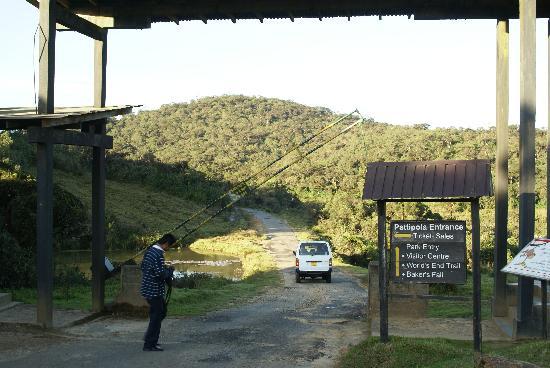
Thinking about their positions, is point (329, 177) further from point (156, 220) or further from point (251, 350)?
point (251, 350)

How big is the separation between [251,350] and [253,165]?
76.9m

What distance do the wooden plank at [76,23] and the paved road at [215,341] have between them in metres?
6.00

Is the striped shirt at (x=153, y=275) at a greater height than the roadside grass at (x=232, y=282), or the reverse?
the striped shirt at (x=153, y=275)

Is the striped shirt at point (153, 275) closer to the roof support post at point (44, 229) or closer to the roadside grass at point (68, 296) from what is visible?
the roof support post at point (44, 229)

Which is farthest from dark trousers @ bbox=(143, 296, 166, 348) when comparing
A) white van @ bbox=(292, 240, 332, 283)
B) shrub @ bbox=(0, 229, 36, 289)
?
white van @ bbox=(292, 240, 332, 283)

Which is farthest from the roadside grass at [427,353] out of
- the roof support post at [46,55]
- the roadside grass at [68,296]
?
the roof support post at [46,55]

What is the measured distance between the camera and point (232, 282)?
78.8ft

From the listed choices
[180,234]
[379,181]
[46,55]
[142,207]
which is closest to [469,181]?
[379,181]

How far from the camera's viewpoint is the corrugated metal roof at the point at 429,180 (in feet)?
30.4

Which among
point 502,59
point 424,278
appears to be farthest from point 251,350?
point 502,59

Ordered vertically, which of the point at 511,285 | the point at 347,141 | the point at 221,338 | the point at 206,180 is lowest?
the point at 221,338

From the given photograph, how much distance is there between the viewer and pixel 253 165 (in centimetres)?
8719

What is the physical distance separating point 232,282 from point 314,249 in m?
3.77

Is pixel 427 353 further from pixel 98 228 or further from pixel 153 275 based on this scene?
pixel 98 228
